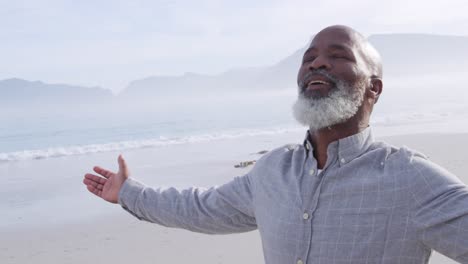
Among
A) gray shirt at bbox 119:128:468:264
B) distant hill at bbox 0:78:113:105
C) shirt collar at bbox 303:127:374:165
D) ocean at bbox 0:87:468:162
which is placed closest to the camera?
gray shirt at bbox 119:128:468:264

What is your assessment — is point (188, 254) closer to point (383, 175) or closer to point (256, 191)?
point (256, 191)

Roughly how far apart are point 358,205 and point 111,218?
6.98 metres

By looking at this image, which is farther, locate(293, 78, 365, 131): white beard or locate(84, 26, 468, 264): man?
locate(293, 78, 365, 131): white beard

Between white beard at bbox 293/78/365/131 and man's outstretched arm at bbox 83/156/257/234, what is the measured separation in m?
0.44

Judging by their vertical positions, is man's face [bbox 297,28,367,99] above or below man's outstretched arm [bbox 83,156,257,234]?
above

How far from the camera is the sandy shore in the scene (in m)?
6.41

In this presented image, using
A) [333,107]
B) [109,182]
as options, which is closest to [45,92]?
[109,182]

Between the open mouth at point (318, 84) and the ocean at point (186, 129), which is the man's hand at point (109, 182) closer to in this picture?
the open mouth at point (318, 84)

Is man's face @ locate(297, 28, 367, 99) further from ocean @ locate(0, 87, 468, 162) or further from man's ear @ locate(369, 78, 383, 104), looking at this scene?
ocean @ locate(0, 87, 468, 162)

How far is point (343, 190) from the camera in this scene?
6.50ft

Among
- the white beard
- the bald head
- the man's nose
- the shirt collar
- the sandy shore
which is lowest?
the sandy shore

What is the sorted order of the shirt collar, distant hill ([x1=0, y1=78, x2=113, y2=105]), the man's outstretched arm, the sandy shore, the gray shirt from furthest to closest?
distant hill ([x1=0, y1=78, x2=113, y2=105]) < the sandy shore < the man's outstretched arm < the shirt collar < the gray shirt

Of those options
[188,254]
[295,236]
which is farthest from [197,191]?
[188,254]

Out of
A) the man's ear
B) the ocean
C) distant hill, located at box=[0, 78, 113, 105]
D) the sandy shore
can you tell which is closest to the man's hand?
the man's ear
